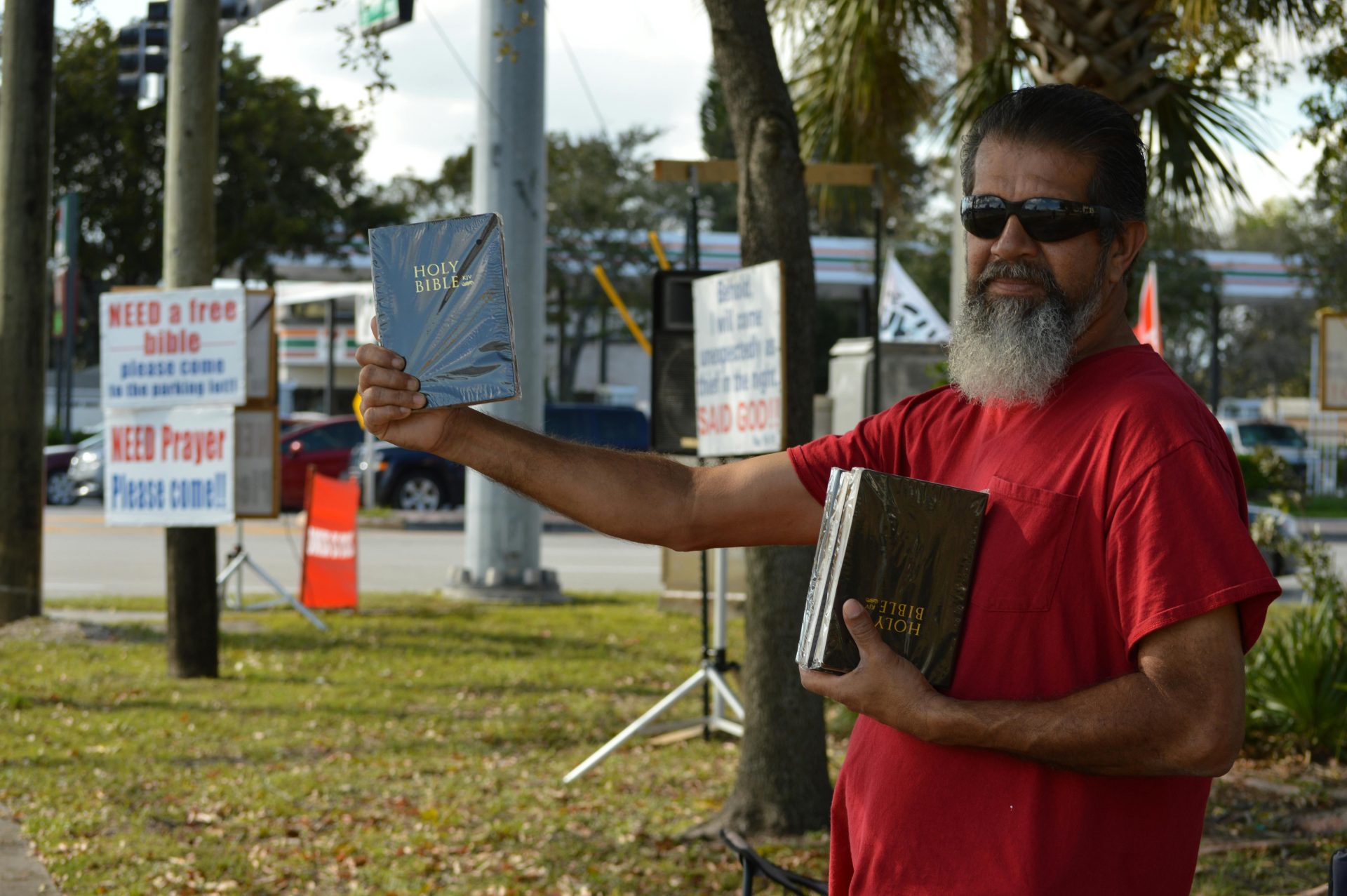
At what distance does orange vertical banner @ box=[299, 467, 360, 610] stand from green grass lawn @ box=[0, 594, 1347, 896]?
1.53 metres

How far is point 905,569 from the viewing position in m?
2.01

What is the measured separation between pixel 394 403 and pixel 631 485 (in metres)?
0.45

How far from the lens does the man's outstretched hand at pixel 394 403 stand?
7.87 feet

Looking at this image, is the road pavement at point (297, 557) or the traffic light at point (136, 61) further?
the road pavement at point (297, 557)

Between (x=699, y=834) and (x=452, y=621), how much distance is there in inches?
243

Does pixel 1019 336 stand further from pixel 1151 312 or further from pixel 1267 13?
pixel 1151 312

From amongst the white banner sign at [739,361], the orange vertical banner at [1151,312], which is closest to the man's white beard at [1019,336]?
the white banner sign at [739,361]

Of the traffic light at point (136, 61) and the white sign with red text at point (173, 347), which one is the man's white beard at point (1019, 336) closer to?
the white sign with red text at point (173, 347)

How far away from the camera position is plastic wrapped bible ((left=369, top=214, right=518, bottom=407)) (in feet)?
7.80

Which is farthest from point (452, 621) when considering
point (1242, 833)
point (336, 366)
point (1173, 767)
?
point (336, 366)

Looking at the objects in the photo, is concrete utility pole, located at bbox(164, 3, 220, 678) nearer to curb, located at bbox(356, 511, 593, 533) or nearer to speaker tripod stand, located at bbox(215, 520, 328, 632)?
speaker tripod stand, located at bbox(215, 520, 328, 632)

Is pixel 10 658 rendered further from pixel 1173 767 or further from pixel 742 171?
pixel 1173 767

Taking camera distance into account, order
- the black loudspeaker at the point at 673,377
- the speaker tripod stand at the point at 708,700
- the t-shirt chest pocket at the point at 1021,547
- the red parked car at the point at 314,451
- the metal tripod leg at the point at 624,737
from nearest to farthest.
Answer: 1. the t-shirt chest pocket at the point at 1021,547
2. the metal tripod leg at the point at 624,737
3. the speaker tripod stand at the point at 708,700
4. the black loudspeaker at the point at 673,377
5. the red parked car at the point at 314,451

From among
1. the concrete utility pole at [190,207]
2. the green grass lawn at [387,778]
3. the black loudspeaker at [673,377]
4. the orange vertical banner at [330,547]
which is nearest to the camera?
the green grass lawn at [387,778]
